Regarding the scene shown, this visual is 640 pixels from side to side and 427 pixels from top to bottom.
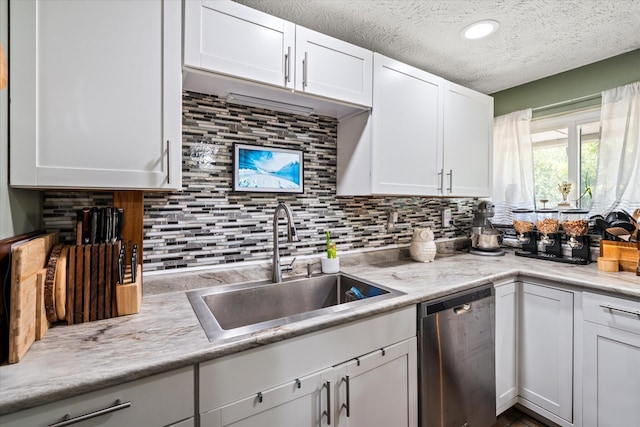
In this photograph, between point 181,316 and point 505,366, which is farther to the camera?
point 505,366

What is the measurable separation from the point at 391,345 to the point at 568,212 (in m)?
1.86

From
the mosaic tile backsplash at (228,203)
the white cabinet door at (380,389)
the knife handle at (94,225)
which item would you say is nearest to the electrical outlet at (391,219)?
the mosaic tile backsplash at (228,203)

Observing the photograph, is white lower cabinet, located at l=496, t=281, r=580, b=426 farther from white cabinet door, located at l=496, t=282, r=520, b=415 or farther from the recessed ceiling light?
the recessed ceiling light

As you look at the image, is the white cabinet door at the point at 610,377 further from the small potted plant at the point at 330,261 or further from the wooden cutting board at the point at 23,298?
the wooden cutting board at the point at 23,298

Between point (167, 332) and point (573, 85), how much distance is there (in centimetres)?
301

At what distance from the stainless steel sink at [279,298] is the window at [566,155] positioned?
1.82 metres

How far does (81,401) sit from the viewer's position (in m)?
0.74

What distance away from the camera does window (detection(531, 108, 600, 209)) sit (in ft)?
7.14

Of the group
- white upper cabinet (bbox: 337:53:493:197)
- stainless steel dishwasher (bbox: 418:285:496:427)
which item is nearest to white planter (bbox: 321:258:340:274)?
white upper cabinet (bbox: 337:53:493:197)

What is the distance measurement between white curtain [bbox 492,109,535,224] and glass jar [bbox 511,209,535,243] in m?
0.05

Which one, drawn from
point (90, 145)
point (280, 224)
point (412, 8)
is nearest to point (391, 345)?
point (280, 224)

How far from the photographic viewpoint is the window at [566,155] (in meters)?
2.18

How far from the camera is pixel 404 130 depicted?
71.5 inches

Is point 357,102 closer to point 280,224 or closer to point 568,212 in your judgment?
point 280,224
